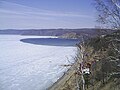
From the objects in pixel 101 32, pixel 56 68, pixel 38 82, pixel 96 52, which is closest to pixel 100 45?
pixel 96 52

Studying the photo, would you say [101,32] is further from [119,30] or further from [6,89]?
[6,89]

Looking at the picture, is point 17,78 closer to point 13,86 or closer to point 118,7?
point 13,86

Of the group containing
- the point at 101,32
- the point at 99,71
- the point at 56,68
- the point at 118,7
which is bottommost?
the point at 56,68

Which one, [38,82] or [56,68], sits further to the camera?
[56,68]

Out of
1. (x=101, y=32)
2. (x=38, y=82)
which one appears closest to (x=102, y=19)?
(x=101, y=32)

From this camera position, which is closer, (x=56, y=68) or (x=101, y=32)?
(x=101, y=32)

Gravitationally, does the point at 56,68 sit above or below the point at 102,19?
below

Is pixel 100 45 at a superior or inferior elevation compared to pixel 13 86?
superior

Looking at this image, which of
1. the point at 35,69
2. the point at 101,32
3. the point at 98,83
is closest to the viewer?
the point at 101,32

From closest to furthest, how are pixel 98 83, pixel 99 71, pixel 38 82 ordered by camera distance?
pixel 98 83, pixel 99 71, pixel 38 82
